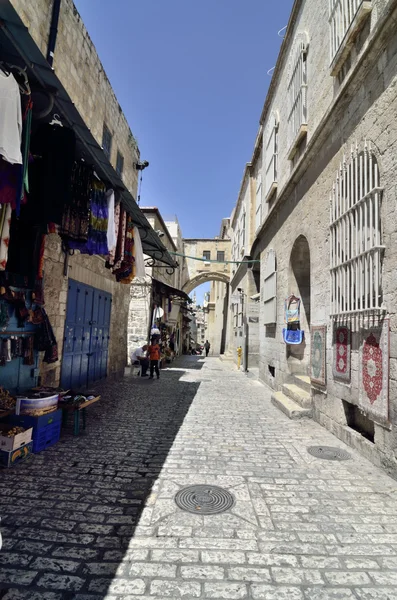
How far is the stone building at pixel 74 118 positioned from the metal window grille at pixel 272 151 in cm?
452

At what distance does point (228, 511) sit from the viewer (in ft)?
10.3

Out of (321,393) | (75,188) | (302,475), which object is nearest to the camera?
(302,475)

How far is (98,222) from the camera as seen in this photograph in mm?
5930

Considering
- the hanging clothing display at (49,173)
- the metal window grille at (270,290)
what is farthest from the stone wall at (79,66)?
the metal window grille at (270,290)

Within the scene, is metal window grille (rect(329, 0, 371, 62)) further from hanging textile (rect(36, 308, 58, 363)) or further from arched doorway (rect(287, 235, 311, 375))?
hanging textile (rect(36, 308, 58, 363))

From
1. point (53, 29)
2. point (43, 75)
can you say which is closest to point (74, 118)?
point (43, 75)

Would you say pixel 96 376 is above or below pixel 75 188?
below

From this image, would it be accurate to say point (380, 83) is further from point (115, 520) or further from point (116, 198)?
point (115, 520)

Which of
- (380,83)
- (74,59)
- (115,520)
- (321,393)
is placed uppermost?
(74,59)

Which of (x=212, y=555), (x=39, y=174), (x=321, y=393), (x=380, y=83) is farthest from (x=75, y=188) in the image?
(x=321, y=393)

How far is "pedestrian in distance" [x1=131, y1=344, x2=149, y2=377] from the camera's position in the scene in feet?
41.9

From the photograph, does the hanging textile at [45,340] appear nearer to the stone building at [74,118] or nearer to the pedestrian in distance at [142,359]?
the stone building at [74,118]

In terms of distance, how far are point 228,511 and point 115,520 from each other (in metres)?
1.04

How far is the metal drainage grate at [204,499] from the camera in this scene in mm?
3162
